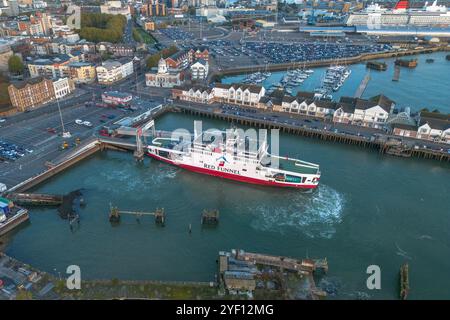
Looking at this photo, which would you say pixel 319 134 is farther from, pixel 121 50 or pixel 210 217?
pixel 121 50

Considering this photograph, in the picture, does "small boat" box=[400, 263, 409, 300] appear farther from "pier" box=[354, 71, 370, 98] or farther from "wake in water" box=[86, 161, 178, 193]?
"pier" box=[354, 71, 370, 98]

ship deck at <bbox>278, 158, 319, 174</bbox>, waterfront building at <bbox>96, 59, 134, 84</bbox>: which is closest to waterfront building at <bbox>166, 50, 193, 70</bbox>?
waterfront building at <bbox>96, 59, 134, 84</bbox>

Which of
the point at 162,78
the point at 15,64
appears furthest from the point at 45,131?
the point at 15,64

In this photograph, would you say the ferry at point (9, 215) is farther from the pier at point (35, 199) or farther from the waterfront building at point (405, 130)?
the waterfront building at point (405, 130)

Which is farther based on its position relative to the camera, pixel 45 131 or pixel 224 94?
pixel 224 94

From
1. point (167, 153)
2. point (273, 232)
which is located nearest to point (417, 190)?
point (273, 232)
